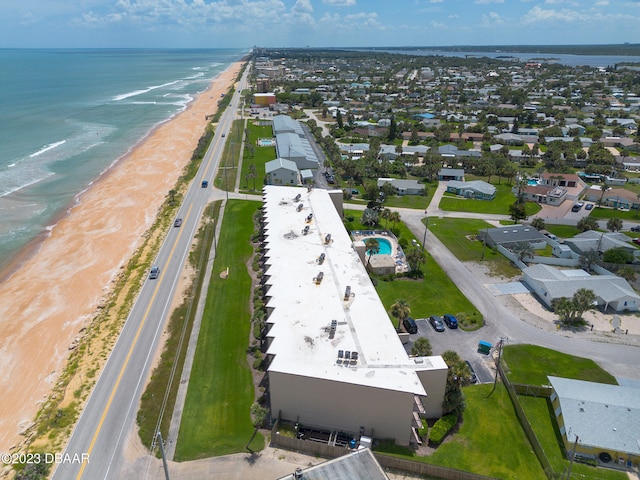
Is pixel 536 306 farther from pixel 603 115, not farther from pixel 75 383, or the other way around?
pixel 603 115

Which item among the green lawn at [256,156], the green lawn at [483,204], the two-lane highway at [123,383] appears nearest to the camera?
the two-lane highway at [123,383]

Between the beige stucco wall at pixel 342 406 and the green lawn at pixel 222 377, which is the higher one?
the beige stucco wall at pixel 342 406

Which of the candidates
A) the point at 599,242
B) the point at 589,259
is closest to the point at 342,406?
the point at 589,259

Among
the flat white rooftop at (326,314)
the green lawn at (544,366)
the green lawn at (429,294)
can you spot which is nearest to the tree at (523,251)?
the green lawn at (429,294)

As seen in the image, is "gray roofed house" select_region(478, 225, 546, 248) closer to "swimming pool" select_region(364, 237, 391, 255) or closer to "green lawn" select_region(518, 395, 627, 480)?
"swimming pool" select_region(364, 237, 391, 255)

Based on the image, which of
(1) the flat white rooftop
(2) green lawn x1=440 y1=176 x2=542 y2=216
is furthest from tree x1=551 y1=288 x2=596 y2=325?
(2) green lawn x1=440 y1=176 x2=542 y2=216

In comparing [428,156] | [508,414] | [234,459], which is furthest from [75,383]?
[428,156]

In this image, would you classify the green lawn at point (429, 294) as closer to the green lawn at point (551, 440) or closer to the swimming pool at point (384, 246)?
the swimming pool at point (384, 246)
